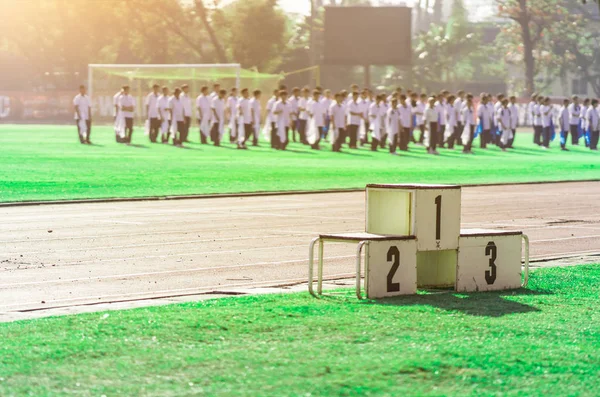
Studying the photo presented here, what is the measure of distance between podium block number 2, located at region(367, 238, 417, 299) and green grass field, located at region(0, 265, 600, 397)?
0.52ft

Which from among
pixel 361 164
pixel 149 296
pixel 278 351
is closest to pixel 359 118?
pixel 361 164

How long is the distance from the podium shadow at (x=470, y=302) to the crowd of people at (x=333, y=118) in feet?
102

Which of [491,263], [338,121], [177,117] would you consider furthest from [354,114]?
[491,263]

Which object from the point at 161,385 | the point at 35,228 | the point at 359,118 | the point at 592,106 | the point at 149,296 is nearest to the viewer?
the point at 161,385

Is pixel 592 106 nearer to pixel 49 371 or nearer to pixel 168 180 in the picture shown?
pixel 168 180

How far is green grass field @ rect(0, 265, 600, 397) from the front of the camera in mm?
7309

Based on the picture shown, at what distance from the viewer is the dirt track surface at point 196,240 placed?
1195 cm

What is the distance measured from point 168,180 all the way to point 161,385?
2060 cm

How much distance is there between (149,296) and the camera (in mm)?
11109

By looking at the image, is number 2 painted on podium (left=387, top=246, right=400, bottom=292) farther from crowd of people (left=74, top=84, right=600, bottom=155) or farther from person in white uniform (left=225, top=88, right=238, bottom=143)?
person in white uniform (left=225, top=88, right=238, bottom=143)

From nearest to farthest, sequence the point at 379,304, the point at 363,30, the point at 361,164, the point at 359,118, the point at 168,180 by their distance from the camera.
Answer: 1. the point at 379,304
2. the point at 168,180
3. the point at 361,164
4. the point at 359,118
5. the point at 363,30

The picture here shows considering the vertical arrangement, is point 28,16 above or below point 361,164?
above

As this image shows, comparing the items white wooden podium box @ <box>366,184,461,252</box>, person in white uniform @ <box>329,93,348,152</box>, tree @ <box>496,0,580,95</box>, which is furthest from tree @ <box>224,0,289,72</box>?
white wooden podium box @ <box>366,184,461,252</box>

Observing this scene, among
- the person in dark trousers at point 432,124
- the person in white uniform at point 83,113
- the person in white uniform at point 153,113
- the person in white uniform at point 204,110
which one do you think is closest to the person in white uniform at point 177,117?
the person in white uniform at point 153,113
